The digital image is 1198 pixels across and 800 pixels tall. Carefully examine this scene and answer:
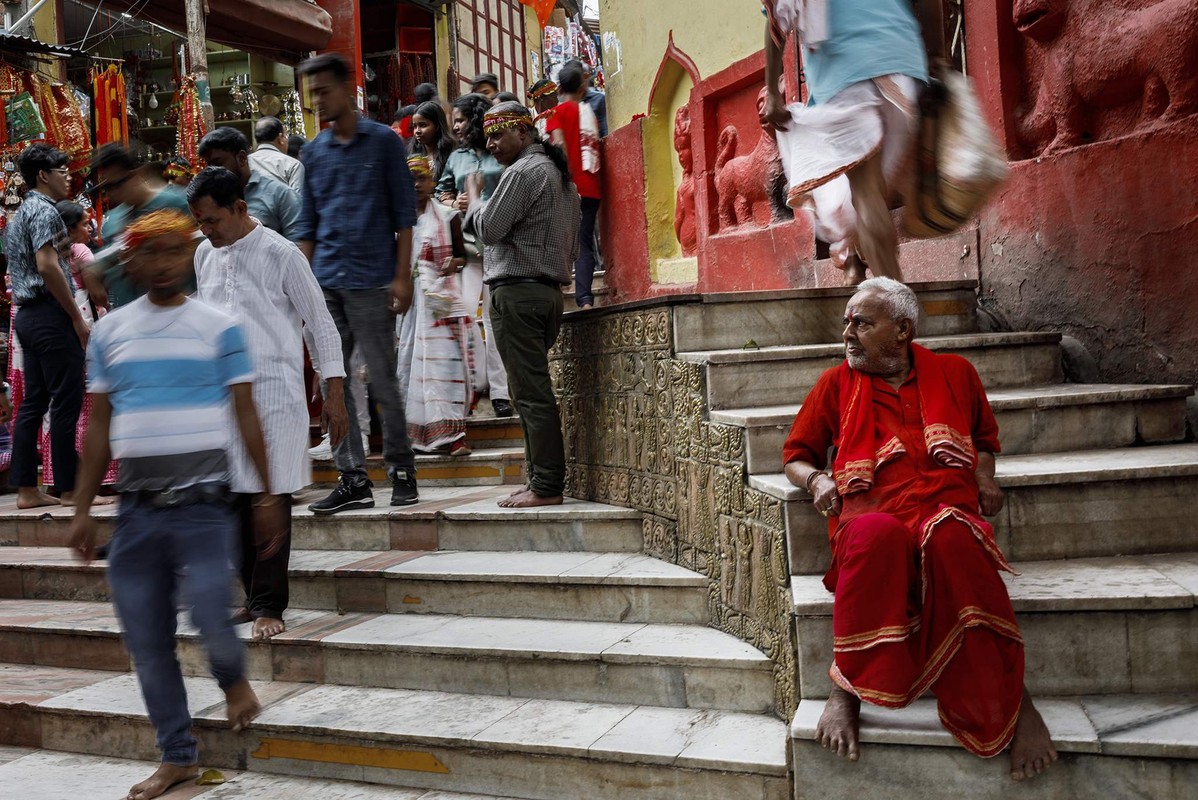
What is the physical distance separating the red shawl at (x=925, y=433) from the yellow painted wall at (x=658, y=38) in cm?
419

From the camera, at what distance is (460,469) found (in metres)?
6.21

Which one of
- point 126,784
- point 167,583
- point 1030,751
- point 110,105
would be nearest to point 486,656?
point 167,583

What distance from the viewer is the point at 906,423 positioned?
3012 mm

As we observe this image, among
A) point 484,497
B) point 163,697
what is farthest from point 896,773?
point 484,497

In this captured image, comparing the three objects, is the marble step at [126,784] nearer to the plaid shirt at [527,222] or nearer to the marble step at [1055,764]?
the marble step at [1055,764]

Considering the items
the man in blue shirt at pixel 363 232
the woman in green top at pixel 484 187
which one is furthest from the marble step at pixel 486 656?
the woman in green top at pixel 484 187

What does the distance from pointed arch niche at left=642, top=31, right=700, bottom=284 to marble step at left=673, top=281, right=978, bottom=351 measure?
365 centimetres

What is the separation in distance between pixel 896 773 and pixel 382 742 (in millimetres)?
1726

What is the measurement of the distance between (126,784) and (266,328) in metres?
1.76

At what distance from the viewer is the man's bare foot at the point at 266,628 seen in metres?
4.23

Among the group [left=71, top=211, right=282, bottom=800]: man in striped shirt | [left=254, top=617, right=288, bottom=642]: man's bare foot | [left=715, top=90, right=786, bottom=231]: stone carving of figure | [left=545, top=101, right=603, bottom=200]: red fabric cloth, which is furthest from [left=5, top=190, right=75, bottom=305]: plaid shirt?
[left=715, top=90, right=786, bottom=231]: stone carving of figure

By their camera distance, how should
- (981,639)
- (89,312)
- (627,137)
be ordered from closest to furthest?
(981,639) → (89,312) → (627,137)

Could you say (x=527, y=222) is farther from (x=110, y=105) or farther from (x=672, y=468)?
(x=110, y=105)

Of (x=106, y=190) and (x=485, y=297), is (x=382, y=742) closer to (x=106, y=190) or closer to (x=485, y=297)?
(x=106, y=190)
